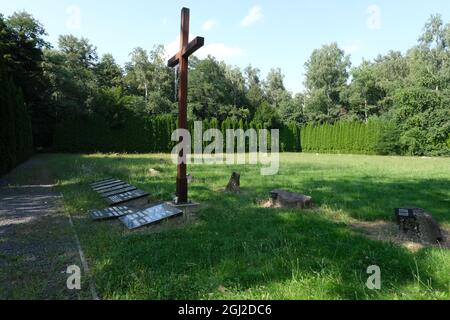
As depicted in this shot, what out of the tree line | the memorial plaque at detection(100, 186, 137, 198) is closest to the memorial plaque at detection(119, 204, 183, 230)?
the memorial plaque at detection(100, 186, 137, 198)

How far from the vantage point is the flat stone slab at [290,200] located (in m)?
6.80

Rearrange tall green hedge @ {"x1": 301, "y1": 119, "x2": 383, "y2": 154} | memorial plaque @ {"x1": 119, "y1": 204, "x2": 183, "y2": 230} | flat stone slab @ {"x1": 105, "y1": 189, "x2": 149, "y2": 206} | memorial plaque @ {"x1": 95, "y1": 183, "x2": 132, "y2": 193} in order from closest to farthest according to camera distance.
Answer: memorial plaque @ {"x1": 119, "y1": 204, "x2": 183, "y2": 230}
flat stone slab @ {"x1": 105, "y1": 189, "x2": 149, "y2": 206}
memorial plaque @ {"x1": 95, "y1": 183, "x2": 132, "y2": 193}
tall green hedge @ {"x1": 301, "y1": 119, "x2": 383, "y2": 154}

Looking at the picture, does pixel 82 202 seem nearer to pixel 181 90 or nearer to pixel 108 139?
pixel 181 90

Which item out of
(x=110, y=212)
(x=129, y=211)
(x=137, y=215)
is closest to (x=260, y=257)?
(x=137, y=215)

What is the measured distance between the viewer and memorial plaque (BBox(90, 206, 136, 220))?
20.3ft

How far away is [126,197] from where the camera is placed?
7.86 m

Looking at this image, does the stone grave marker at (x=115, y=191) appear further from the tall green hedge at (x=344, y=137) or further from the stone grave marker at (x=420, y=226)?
the tall green hedge at (x=344, y=137)

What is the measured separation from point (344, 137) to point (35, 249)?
34.8 m

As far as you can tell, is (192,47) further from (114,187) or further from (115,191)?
(114,187)

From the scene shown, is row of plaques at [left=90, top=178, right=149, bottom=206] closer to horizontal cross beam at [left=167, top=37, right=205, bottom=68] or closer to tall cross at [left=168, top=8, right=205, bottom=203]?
tall cross at [left=168, top=8, right=205, bottom=203]

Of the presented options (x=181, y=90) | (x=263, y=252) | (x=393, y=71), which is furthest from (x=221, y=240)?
(x=393, y=71)

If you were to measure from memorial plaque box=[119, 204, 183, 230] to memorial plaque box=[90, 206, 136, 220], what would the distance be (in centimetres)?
30

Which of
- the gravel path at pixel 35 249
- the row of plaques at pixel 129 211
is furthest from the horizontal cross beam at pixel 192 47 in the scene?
the gravel path at pixel 35 249

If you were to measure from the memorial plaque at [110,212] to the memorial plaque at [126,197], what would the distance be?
548 mm
